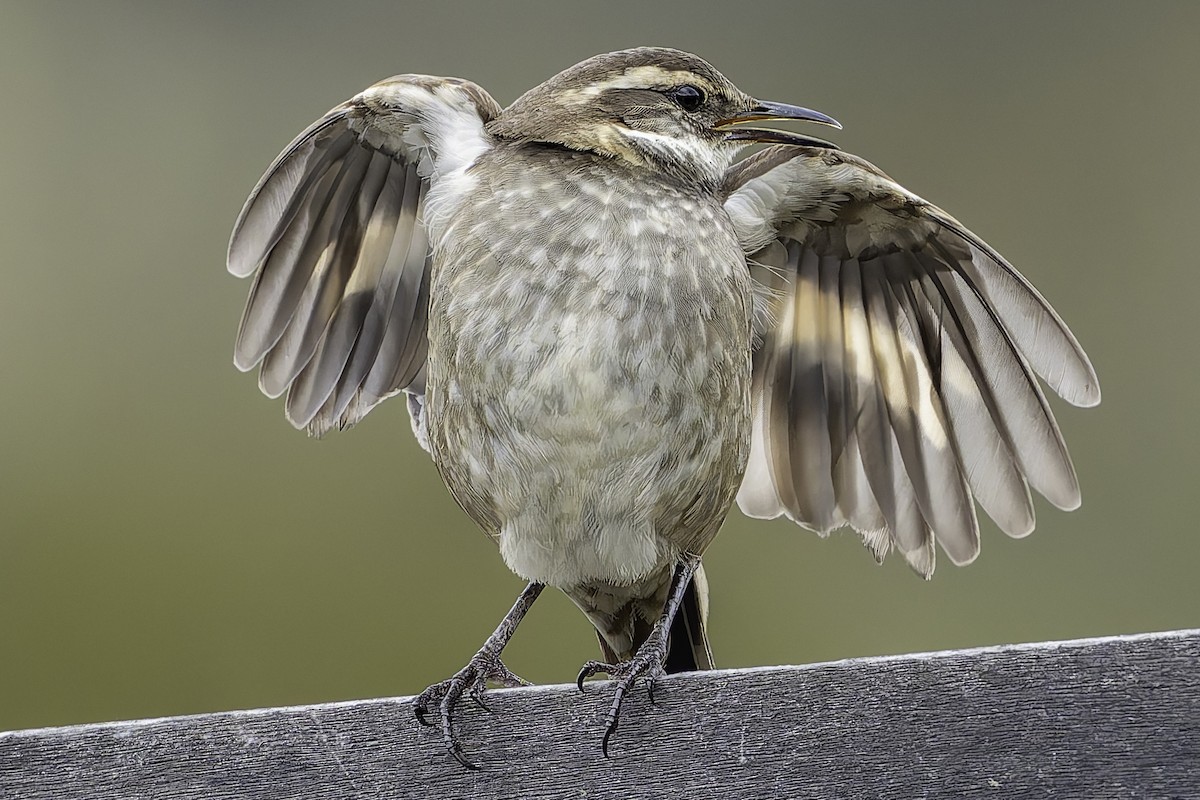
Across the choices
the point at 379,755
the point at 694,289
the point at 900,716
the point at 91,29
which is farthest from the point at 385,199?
the point at 91,29

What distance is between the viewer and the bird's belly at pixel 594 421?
7.68 ft

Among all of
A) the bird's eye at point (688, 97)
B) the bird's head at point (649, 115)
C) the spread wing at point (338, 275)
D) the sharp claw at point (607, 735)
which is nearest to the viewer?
the sharp claw at point (607, 735)

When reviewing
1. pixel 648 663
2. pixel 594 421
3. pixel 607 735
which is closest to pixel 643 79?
pixel 594 421

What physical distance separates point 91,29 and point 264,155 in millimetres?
724

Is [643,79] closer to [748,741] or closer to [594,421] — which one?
[594,421]

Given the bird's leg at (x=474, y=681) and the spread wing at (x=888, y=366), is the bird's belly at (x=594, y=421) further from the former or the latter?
the spread wing at (x=888, y=366)

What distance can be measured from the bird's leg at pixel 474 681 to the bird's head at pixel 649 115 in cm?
79

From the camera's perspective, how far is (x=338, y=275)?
303 centimetres

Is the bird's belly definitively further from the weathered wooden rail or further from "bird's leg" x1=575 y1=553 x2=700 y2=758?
the weathered wooden rail

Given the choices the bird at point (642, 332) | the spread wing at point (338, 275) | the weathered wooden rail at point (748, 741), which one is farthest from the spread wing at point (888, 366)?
the weathered wooden rail at point (748, 741)

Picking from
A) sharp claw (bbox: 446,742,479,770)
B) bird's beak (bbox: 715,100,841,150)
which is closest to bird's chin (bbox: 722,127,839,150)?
bird's beak (bbox: 715,100,841,150)

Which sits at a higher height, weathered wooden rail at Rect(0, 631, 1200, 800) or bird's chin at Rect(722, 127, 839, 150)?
bird's chin at Rect(722, 127, 839, 150)

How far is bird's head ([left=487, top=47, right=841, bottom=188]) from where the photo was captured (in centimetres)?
264

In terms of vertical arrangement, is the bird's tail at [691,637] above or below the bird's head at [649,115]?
below
